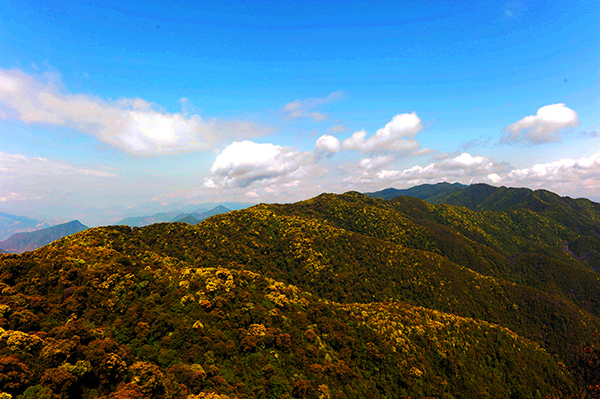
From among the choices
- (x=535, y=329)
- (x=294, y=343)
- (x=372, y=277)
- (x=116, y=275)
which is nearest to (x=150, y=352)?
(x=116, y=275)

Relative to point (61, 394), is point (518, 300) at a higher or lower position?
lower

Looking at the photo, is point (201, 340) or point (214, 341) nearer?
point (201, 340)

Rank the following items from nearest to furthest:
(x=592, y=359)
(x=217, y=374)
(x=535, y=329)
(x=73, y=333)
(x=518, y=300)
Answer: (x=73, y=333), (x=217, y=374), (x=592, y=359), (x=535, y=329), (x=518, y=300)

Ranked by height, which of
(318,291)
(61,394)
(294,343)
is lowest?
(318,291)

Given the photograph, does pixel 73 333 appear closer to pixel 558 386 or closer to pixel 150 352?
pixel 150 352

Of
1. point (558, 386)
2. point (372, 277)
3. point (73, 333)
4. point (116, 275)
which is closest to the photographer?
point (73, 333)

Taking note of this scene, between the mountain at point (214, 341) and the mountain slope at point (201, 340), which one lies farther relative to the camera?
the mountain at point (214, 341)

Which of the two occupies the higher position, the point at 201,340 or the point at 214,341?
the point at 201,340

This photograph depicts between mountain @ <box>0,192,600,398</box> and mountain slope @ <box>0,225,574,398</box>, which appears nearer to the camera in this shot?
mountain slope @ <box>0,225,574,398</box>

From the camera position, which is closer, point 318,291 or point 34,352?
point 34,352
